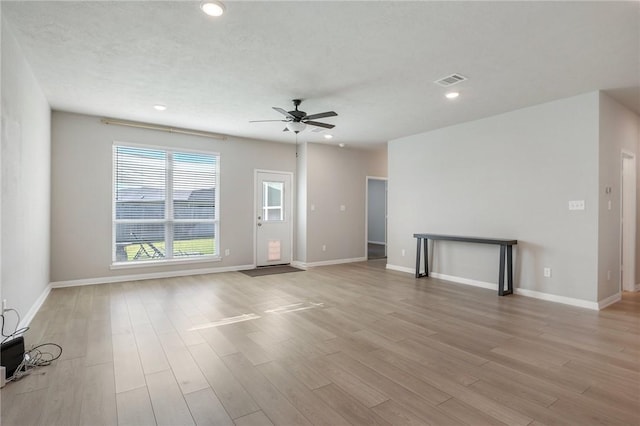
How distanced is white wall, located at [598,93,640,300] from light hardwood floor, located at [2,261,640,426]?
44cm

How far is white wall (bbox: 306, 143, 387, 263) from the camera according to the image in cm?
741

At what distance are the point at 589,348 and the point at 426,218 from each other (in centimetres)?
356

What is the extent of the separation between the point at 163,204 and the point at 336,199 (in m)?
3.73

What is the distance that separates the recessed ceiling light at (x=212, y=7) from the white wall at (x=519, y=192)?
14.5 ft

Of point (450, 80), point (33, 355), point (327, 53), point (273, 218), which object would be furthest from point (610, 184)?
point (33, 355)

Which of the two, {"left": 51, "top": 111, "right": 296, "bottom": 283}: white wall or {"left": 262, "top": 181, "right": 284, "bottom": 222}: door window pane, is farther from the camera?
{"left": 262, "top": 181, "right": 284, "bottom": 222}: door window pane

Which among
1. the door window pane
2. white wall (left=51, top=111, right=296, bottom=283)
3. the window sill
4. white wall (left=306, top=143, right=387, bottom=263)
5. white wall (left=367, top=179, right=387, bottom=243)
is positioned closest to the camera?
white wall (left=51, top=111, right=296, bottom=283)

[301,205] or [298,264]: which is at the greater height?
[301,205]

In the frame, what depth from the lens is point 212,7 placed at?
2.45 meters

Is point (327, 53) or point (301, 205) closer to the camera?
point (327, 53)

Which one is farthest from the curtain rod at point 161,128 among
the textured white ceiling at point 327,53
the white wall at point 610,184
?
the white wall at point 610,184

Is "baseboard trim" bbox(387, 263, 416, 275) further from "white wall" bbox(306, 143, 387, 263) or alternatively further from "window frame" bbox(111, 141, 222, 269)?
"window frame" bbox(111, 141, 222, 269)

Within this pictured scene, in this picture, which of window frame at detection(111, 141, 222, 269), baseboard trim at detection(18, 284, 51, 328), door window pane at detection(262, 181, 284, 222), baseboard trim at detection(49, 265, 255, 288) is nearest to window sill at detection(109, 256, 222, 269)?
window frame at detection(111, 141, 222, 269)

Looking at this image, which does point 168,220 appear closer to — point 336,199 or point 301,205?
point 301,205
